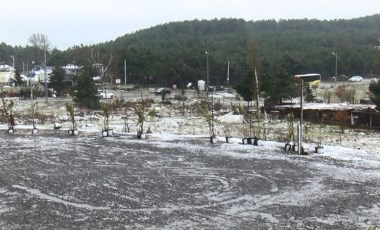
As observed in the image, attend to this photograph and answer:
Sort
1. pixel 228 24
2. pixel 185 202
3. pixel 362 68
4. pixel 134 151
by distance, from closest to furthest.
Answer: pixel 185 202
pixel 134 151
pixel 362 68
pixel 228 24

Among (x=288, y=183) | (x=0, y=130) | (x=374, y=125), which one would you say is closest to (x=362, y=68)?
(x=374, y=125)

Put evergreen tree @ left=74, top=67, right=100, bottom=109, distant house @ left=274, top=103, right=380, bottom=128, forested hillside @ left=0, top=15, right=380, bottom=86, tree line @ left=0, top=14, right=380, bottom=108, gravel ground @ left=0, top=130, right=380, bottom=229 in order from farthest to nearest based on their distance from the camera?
forested hillside @ left=0, top=15, right=380, bottom=86 → tree line @ left=0, top=14, right=380, bottom=108 → evergreen tree @ left=74, top=67, right=100, bottom=109 → distant house @ left=274, top=103, right=380, bottom=128 → gravel ground @ left=0, top=130, right=380, bottom=229

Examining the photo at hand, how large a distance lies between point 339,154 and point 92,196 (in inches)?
305

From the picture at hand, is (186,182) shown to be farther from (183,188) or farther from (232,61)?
(232,61)

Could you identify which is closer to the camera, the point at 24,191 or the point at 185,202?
the point at 185,202

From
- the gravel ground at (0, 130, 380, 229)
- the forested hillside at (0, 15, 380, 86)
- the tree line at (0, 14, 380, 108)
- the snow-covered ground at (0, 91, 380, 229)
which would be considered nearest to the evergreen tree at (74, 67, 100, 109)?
the snow-covered ground at (0, 91, 380, 229)

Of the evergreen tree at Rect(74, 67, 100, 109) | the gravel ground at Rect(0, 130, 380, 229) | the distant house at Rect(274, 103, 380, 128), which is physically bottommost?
the gravel ground at Rect(0, 130, 380, 229)

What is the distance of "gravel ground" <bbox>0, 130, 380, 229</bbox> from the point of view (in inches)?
333

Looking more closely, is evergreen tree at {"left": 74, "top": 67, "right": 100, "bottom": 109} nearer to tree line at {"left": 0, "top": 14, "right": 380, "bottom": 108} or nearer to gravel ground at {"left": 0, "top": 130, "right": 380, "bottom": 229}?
tree line at {"left": 0, "top": 14, "right": 380, "bottom": 108}

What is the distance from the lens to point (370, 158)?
13906mm

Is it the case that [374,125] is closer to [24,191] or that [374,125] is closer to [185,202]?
[185,202]

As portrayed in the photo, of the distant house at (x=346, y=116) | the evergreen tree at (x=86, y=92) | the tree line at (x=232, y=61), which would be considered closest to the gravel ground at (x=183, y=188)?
the distant house at (x=346, y=116)

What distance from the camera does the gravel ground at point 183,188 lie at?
27.8 ft

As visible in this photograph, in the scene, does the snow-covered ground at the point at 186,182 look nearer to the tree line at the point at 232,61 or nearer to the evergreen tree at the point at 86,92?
the evergreen tree at the point at 86,92
